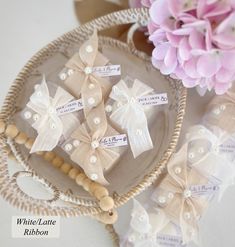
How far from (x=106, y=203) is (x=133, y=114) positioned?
16cm

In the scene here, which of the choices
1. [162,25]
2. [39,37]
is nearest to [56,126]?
[162,25]

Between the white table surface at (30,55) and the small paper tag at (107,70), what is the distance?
0.70ft

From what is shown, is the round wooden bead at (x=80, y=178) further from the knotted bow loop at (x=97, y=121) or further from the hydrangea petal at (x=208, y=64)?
the hydrangea petal at (x=208, y=64)

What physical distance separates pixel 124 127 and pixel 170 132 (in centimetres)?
9

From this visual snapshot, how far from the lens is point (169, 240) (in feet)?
2.53

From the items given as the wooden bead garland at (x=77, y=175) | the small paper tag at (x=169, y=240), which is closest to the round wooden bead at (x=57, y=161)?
the wooden bead garland at (x=77, y=175)

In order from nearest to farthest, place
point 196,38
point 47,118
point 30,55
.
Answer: point 196,38, point 47,118, point 30,55

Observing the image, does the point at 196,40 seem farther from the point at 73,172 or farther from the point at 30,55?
the point at 30,55

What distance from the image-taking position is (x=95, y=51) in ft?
2.56

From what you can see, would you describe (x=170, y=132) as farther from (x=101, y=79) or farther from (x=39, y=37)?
(x=39, y=37)

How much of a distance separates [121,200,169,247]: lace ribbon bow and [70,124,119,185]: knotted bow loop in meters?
0.08

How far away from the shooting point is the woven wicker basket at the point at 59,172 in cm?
72

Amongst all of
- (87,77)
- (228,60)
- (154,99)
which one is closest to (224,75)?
(228,60)

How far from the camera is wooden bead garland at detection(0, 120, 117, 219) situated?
69 centimetres
